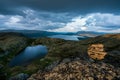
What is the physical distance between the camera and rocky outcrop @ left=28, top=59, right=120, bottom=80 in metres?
21.4

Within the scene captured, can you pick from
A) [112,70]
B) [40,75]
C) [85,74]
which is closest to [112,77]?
[112,70]

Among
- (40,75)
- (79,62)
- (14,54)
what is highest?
(79,62)

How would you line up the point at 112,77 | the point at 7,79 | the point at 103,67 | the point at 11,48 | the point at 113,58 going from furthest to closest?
the point at 11,48, the point at 113,58, the point at 7,79, the point at 103,67, the point at 112,77

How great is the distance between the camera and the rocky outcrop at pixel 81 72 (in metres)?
21.4

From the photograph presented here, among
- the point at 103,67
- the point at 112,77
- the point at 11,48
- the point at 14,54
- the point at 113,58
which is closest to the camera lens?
the point at 112,77

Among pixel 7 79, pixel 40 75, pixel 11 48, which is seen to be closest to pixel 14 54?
pixel 11 48

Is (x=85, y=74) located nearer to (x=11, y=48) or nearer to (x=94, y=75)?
(x=94, y=75)

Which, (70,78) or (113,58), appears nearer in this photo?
(70,78)

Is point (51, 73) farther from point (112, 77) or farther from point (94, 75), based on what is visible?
point (112, 77)

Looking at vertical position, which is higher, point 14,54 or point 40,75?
point 40,75

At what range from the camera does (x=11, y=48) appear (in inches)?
7859

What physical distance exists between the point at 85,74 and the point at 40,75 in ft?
19.3

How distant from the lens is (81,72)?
22188 mm

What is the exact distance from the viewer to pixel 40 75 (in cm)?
2353
